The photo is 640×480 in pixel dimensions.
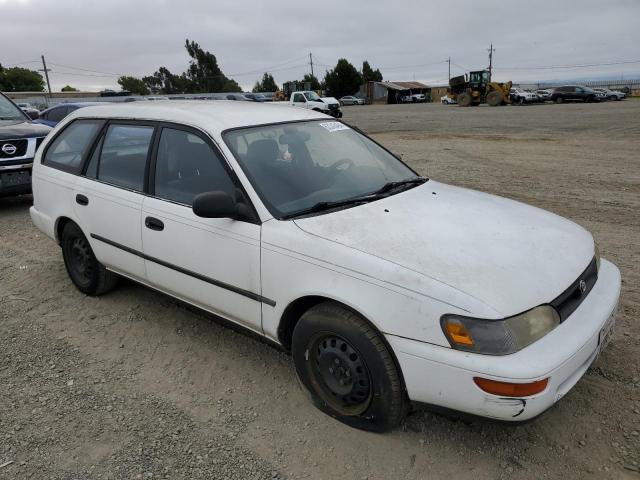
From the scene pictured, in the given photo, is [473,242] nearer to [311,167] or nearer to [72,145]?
[311,167]

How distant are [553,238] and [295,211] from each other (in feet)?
4.69

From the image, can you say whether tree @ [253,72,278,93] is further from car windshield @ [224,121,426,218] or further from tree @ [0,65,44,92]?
car windshield @ [224,121,426,218]

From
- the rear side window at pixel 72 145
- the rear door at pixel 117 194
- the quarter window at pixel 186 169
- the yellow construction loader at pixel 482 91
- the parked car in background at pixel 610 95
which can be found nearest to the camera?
the quarter window at pixel 186 169

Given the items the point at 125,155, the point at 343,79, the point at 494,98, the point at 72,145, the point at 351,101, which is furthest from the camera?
the point at 343,79

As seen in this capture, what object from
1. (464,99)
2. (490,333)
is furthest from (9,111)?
(464,99)

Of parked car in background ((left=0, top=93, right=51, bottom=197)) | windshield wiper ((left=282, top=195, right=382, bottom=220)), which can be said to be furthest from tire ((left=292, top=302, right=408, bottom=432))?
parked car in background ((left=0, top=93, right=51, bottom=197))

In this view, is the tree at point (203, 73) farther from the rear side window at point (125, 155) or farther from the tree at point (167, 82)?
the rear side window at point (125, 155)

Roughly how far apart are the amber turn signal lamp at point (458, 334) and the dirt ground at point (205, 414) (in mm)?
397

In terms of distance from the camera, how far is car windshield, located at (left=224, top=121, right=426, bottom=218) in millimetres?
2979

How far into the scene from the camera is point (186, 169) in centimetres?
335

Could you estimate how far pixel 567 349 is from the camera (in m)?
2.23

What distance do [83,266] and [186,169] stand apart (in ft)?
5.44

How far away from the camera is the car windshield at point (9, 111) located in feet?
27.4

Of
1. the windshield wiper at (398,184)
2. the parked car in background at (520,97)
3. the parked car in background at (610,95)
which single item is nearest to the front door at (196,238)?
the windshield wiper at (398,184)
